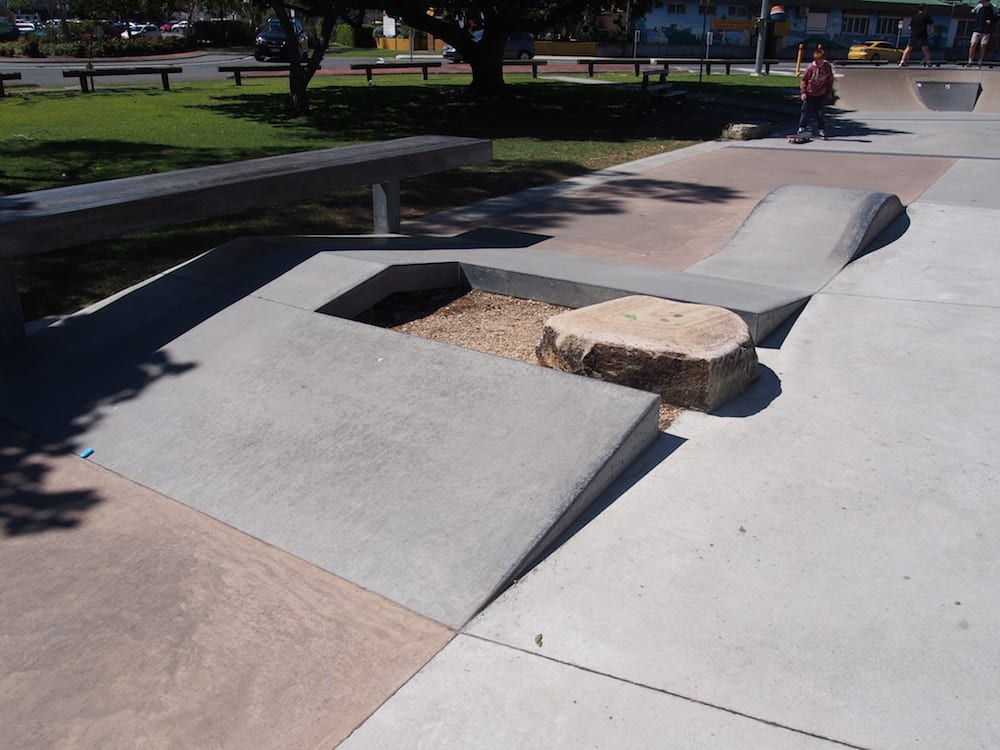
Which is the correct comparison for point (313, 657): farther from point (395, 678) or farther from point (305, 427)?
point (305, 427)

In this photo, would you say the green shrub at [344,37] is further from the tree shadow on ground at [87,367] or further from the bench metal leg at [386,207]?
the tree shadow on ground at [87,367]

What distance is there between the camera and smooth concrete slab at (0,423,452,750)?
2820 mm

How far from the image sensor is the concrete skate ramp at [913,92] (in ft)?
72.8

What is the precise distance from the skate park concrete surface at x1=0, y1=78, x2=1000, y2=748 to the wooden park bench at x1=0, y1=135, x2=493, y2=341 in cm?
56

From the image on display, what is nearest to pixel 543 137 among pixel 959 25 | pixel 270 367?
pixel 270 367

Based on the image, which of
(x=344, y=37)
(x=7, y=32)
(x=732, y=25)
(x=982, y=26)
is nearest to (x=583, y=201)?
(x=982, y=26)

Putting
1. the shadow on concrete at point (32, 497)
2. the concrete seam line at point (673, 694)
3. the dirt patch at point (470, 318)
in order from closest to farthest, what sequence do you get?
the concrete seam line at point (673, 694)
the shadow on concrete at point (32, 497)
the dirt patch at point (470, 318)

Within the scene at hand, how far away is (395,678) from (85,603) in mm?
1328

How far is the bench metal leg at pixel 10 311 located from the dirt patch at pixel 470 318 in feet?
7.09

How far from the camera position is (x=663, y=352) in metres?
4.63

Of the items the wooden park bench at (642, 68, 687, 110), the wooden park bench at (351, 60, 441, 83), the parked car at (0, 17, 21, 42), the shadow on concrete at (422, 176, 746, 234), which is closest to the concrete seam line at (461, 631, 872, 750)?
the shadow on concrete at (422, 176, 746, 234)

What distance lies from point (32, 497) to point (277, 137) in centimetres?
1151

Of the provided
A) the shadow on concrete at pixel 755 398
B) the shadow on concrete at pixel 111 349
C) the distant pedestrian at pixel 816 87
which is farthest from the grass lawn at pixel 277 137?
the shadow on concrete at pixel 755 398

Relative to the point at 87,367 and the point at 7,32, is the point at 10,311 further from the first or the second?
the point at 7,32
